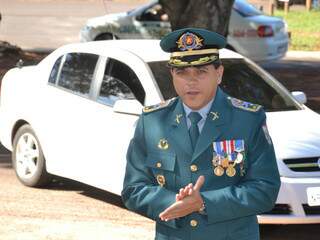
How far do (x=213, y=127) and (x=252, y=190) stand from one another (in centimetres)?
28

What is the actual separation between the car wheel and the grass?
17.4 metres

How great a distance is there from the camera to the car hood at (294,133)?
6.59 m

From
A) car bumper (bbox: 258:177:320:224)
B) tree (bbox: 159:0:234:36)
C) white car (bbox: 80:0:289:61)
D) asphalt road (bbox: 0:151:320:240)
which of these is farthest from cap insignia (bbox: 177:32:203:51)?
white car (bbox: 80:0:289:61)

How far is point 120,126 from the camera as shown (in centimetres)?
729

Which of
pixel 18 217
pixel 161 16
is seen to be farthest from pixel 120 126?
pixel 161 16

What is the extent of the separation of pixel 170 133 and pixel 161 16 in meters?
15.7

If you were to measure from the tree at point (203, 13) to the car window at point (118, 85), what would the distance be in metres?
4.62

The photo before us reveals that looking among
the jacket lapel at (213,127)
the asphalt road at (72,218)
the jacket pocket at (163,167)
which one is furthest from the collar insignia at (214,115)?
the asphalt road at (72,218)

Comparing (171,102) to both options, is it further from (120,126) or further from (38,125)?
(38,125)

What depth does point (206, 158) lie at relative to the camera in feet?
10.4

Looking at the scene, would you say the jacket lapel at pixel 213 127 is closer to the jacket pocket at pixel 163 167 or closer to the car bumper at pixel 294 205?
the jacket pocket at pixel 163 167

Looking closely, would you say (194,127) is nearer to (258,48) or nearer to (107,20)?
(258,48)

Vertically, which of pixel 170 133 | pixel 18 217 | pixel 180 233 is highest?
pixel 170 133

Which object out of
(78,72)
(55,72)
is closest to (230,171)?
(78,72)
